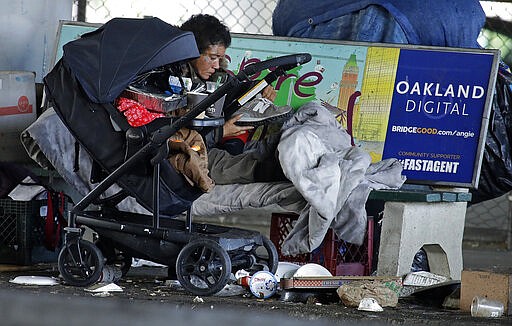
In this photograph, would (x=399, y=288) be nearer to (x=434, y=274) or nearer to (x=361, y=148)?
(x=434, y=274)

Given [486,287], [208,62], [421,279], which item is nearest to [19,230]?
[208,62]

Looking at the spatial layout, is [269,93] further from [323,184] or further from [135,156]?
[135,156]

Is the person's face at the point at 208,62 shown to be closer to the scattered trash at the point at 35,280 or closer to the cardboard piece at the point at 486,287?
the scattered trash at the point at 35,280

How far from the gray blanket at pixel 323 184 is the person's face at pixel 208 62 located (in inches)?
20.0

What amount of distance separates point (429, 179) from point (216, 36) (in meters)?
1.48

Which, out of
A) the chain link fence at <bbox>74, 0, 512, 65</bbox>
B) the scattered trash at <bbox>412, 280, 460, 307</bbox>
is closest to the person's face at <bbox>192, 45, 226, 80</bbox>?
the scattered trash at <bbox>412, 280, 460, 307</bbox>

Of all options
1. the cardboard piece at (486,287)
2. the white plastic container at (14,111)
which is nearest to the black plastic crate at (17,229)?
the white plastic container at (14,111)

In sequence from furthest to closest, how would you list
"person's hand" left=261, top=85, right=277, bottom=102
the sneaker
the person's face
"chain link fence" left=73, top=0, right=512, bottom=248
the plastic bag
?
"chain link fence" left=73, top=0, right=512, bottom=248
the plastic bag
"person's hand" left=261, top=85, right=277, bottom=102
the sneaker
the person's face

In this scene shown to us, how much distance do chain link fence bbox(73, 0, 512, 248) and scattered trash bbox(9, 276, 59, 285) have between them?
4.02 metres

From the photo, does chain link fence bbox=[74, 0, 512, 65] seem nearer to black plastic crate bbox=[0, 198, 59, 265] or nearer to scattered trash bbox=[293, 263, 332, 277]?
black plastic crate bbox=[0, 198, 59, 265]

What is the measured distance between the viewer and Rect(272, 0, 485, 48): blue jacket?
267 inches

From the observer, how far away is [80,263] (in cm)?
511

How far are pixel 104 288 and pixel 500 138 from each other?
113 inches

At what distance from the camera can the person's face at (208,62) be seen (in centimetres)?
580
